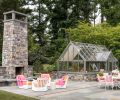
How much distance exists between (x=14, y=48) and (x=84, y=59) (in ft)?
17.6

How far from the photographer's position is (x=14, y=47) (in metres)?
19.4

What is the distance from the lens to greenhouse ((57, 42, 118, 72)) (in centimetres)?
2053

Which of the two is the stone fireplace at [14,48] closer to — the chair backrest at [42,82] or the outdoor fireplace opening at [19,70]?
the outdoor fireplace opening at [19,70]

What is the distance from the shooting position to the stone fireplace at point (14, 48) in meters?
19.3

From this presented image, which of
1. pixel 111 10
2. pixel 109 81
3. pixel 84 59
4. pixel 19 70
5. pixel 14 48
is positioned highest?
pixel 111 10

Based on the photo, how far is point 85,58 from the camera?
66.8 ft

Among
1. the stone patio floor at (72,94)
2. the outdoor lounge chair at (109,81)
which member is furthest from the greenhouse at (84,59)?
the stone patio floor at (72,94)

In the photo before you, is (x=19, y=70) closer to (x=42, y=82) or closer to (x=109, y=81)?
(x=42, y=82)

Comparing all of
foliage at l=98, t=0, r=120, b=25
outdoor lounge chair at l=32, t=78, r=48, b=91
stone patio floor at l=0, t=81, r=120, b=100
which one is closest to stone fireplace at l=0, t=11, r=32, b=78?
stone patio floor at l=0, t=81, r=120, b=100

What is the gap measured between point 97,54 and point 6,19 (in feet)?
25.9

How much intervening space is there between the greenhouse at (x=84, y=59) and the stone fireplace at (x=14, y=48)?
10.9 feet

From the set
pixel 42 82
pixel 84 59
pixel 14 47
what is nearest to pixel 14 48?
pixel 14 47

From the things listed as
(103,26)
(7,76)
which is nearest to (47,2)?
(103,26)

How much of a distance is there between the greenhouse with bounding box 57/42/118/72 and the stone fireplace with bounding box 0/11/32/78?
10.9ft
